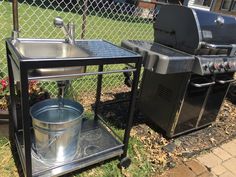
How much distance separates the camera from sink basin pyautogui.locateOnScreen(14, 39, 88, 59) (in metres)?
1.84

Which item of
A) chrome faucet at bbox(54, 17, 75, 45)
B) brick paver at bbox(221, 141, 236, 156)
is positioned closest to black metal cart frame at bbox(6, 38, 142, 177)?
chrome faucet at bbox(54, 17, 75, 45)

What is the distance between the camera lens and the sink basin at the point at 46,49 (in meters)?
1.84

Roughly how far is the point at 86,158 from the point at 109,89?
1.75 metres

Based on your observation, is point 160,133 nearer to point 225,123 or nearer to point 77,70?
point 225,123

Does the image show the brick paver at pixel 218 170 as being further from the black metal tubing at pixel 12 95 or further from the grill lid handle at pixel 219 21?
the black metal tubing at pixel 12 95

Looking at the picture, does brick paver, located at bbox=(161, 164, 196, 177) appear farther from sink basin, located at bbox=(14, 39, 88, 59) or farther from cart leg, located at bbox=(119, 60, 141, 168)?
sink basin, located at bbox=(14, 39, 88, 59)

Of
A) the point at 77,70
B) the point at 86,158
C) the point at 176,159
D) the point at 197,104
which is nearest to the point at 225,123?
the point at 197,104

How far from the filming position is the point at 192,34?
217 cm

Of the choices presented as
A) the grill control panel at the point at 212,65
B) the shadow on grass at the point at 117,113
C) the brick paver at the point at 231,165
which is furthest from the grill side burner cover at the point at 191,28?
the brick paver at the point at 231,165

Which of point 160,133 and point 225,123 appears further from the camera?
point 225,123

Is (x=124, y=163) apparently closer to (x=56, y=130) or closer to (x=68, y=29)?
(x=56, y=130)

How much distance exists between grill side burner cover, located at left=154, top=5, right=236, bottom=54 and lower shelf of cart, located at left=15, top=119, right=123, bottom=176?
1152 mm

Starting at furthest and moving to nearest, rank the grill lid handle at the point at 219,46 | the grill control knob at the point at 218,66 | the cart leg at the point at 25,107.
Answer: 1. the grill control knob at the point at 218,66
2. the grill lid handle at the point at 219,46
3. the cart leg at the point at 25,107

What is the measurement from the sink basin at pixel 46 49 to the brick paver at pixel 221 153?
6.15 feet
